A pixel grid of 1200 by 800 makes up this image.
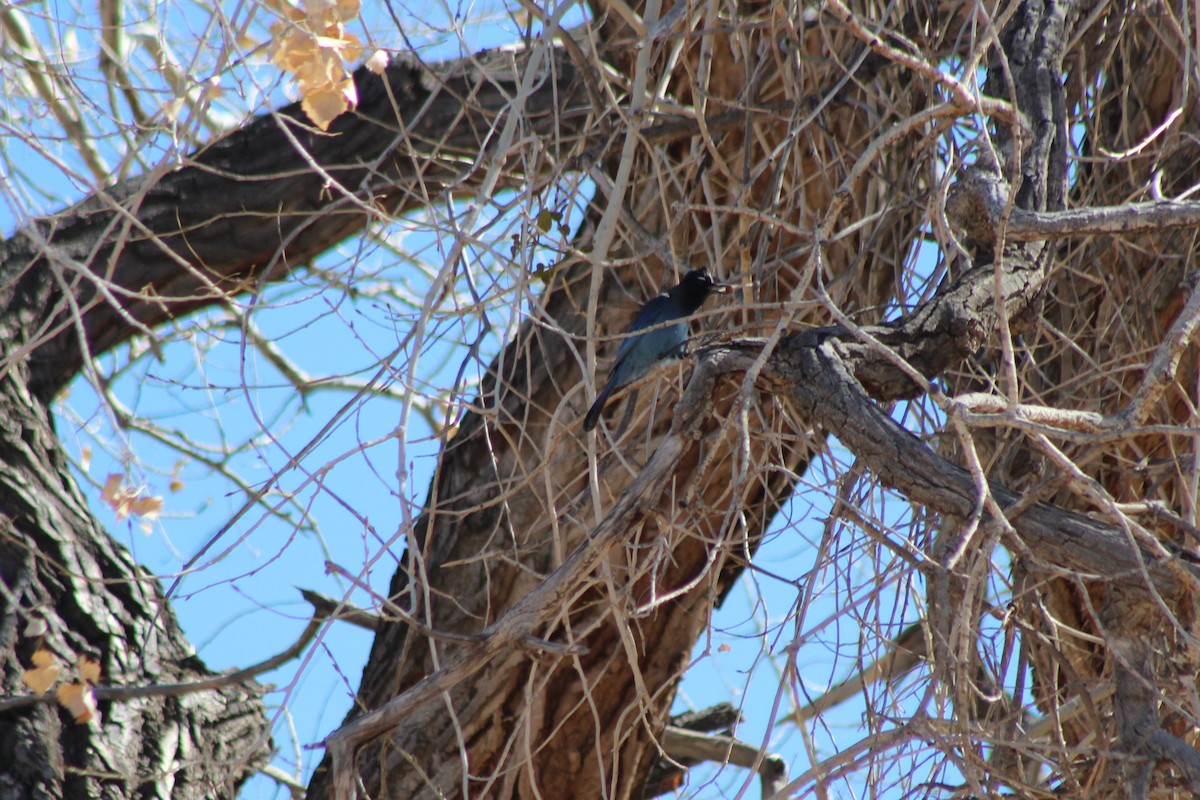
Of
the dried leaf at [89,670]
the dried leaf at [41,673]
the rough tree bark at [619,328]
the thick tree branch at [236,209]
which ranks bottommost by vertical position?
the dried leaf at [41,673]

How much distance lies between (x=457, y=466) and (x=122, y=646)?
3.41 ft

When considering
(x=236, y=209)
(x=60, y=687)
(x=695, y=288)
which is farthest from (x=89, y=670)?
(x=695, y=288)

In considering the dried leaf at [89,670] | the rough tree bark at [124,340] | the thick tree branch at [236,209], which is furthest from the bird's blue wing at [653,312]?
the dried leaf at [89,670]

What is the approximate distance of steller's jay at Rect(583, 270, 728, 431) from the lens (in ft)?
9.93

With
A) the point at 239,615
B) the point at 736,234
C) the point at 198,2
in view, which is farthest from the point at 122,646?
the point at 198,2

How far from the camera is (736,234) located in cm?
329

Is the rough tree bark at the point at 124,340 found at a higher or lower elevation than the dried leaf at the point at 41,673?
higher

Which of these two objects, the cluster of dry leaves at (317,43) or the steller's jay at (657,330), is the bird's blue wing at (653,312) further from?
the cluster of dry leaves at (317,43)

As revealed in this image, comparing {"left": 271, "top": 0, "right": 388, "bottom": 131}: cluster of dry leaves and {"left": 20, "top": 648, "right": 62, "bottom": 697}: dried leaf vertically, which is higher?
{"left": 271, "top": 0, "right": 388, "bottom": 131}: cluster of dry leaves

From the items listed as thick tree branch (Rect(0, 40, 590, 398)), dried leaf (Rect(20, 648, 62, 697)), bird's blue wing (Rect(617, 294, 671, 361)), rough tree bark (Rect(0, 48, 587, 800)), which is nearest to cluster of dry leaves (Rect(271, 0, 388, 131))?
rough tree bark (Rect(0, 48, 587, 800))

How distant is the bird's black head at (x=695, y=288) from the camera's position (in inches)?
122

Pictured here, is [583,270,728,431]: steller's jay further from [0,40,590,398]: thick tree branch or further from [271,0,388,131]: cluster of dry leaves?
[271,0,388,131]: cluster of dry leaves

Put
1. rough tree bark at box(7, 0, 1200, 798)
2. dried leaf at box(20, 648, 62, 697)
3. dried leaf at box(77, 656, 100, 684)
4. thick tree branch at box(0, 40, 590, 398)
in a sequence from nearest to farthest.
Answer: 1. rough tree bark at box(7, 0, 1200, 798)
2. dried leaf at box(20, 648, 62, 697)
3. dried leaf at box(77, 656, 100, 684)
4. thick tree branch at box(0, 40, 590, 398)

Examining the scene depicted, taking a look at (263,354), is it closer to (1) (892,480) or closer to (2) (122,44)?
(2) (122,44)
